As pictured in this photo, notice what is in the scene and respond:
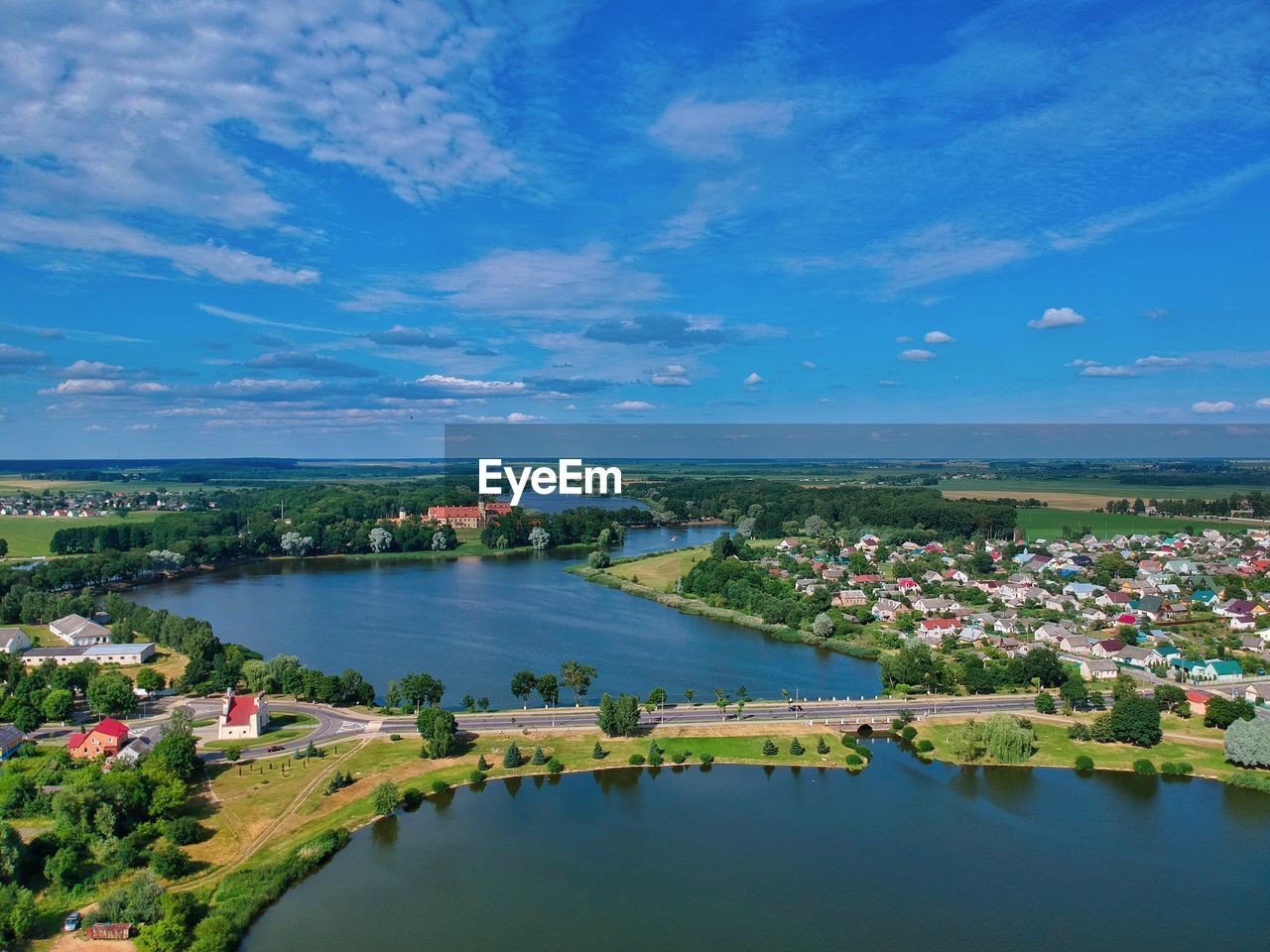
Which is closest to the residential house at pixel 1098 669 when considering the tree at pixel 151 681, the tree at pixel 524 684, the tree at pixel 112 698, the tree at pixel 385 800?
the tree at pixel 524 684

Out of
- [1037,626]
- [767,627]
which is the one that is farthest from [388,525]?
[1037,626]

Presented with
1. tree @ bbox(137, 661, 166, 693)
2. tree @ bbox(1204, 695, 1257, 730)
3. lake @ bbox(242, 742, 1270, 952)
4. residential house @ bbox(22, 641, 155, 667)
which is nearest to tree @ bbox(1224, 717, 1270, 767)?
lake @ bbox(242, 742, 1270, 952)

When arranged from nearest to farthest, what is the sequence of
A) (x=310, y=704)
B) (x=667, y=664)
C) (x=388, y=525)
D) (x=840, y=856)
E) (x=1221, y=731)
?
(x=840, y=856), (x=1221, y=731), (x=310, y=704), (x=667, y=664), (x=388, y=525)

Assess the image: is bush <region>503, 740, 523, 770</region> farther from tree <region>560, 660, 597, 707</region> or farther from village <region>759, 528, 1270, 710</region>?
village <region>759, 528, 1270, 710</region>

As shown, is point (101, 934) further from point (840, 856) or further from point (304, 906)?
point (840, 856)

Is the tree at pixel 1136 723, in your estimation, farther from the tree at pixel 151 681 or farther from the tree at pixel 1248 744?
the tree at pixel 151 681

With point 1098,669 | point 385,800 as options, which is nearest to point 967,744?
point 1098,669

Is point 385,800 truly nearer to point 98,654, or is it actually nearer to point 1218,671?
point 98,654
